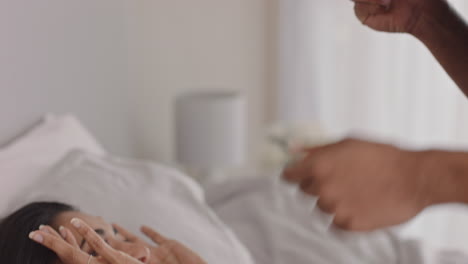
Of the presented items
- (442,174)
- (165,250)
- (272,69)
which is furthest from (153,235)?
(272,69)

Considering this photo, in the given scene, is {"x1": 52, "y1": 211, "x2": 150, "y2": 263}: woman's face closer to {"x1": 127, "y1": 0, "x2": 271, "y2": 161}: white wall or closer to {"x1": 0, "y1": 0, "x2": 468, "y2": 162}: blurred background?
{"x1": 0, "y1": 0, "x2": 468, "y2": 162}: blurred background

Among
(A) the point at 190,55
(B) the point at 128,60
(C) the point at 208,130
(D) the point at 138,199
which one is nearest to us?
(D) the point at 138,199

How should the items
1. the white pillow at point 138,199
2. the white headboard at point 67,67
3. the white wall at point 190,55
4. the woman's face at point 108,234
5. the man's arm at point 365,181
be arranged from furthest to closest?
the white wall at point 190,55 → the white headboard at point 67,67 → the white pillow at point 138,199 → the woman's face at point 108,234 → the man's arm at point 365,181

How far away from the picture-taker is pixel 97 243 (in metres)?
0.82

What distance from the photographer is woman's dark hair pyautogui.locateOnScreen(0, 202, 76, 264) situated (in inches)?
31.9

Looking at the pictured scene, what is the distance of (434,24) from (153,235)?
53cm

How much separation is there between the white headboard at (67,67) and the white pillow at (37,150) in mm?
31

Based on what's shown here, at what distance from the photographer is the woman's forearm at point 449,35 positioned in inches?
36.2

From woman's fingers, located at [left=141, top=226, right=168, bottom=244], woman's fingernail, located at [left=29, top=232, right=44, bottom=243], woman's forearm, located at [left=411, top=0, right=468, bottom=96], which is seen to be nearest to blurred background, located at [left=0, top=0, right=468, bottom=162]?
woman's fingers, located at [left=141, top=226, right=168, bottom=244]

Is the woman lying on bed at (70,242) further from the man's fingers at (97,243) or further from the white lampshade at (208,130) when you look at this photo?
the white lampshade at (208,130)

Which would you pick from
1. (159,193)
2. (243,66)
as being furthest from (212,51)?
(159,193)

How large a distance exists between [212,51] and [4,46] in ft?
4.65

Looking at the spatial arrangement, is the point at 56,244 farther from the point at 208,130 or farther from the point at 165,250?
the point at 208,130

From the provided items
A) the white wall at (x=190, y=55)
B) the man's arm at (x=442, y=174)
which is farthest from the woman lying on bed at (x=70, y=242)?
the white wall at (x=190, y=55)
